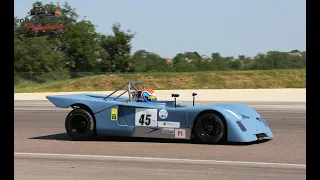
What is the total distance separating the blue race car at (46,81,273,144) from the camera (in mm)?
9820

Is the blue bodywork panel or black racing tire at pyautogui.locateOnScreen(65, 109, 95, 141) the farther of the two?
black racing tire at pyautogui.locateOnScreen(65, 109, 95, 141)

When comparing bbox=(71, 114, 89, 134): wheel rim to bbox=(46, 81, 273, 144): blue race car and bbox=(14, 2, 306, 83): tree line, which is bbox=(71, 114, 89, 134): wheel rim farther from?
bbox=(14, 2, 306, 83): tree line

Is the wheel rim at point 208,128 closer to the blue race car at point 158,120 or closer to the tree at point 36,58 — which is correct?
the blue race car at point 158,120

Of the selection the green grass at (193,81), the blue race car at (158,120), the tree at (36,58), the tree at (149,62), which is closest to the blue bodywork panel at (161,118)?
the blue race car at (158,120)

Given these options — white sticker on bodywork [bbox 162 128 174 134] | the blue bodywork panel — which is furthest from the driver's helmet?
white sticker on bodywork [bbox 162 128 174 134]

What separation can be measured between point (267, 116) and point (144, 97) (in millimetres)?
6570

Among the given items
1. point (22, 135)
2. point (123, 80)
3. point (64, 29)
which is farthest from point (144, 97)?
point (64, 29)

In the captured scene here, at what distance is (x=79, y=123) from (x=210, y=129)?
2558 mm

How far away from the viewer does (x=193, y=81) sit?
147 ft

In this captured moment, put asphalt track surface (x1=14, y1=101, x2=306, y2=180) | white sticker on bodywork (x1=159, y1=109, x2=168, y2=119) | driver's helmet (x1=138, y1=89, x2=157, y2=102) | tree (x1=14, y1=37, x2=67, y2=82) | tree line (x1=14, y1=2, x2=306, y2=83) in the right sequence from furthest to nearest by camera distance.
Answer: tree line (x1=14, y1=2, x2=306, y2=83), tree (x1=14, y1=37, x2=67, y2=82), driver's helmet (x1=138, y1=89, x2=157, y2=102), white sticker on bodywork (x1=159, y1=109, x2=168, y2=119), asphalt track surface (x1=14, y1=101, x2=306, y2=180)

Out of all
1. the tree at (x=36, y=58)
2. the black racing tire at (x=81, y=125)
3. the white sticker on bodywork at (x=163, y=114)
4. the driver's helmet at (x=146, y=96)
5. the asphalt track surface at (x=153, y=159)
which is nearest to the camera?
the asphalt track surface at (x=153, y=159)

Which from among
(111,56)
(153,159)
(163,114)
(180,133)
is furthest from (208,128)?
(111,56)

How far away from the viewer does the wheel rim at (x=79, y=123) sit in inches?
424
